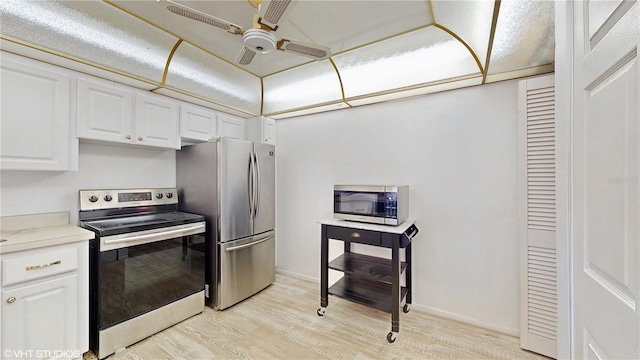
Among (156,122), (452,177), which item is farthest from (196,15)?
(452,177)

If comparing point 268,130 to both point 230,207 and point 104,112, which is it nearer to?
point 230,207

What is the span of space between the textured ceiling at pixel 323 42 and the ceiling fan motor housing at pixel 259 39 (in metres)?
0.13

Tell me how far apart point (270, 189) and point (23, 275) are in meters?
1.95

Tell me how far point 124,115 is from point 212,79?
2.93ft

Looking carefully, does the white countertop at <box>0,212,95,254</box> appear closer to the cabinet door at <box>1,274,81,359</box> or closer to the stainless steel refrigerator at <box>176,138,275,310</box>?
the cabinet door at <box>1,274,81,359</box>

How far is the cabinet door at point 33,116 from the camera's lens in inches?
63.3

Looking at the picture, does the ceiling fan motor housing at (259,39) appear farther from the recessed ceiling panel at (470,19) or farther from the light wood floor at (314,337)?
the light wood floor at (314,337)

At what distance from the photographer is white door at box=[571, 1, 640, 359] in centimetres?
56

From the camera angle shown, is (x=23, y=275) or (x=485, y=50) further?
(x=485, y=50)

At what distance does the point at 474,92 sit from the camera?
219cm

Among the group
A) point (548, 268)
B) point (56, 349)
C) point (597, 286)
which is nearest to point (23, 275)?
point (56, 349)

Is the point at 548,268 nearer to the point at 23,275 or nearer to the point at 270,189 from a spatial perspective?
the point at 270,189

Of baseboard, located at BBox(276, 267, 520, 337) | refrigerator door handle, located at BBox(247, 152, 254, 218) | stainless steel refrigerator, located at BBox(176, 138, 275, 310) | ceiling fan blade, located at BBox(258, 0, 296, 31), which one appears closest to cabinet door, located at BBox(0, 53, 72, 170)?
stainless steel refrigerator, located at BBox(176, 138, 275, 310)

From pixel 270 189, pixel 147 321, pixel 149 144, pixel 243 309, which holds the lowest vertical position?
pixel 243 309
